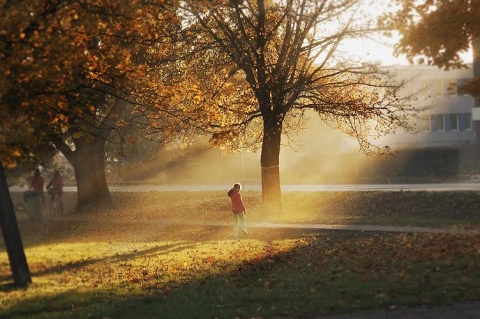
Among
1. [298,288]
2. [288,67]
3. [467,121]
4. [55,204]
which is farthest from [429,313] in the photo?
[467,121]

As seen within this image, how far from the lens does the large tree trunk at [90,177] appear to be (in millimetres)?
26155

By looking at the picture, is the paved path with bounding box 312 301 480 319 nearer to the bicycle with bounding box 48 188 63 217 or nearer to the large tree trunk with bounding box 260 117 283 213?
the large tree trunk with bounding box 260 117 283 213

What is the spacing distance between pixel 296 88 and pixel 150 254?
7846 millimetres

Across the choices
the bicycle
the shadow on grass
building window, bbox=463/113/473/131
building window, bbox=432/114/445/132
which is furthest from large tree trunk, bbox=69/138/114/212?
building window, bbox=463/113/473/131

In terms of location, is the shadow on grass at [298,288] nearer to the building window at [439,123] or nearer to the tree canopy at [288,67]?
the tree canopy at [288,67]

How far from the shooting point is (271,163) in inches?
856

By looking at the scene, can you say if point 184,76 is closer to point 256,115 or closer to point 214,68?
point 214,68

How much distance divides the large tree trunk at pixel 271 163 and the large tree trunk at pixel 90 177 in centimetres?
754

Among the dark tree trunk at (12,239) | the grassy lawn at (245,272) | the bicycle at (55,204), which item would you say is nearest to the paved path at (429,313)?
the grassy lawn at (245,272)

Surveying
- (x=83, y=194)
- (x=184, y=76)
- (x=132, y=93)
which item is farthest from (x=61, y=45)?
(x=83, y=194)

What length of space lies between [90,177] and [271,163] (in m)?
8.38

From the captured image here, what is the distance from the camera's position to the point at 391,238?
579 inches

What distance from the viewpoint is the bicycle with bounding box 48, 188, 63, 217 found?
26.9 m

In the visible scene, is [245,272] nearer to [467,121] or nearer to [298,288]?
[298,288]
